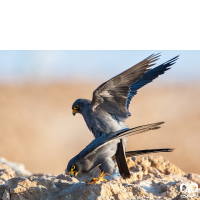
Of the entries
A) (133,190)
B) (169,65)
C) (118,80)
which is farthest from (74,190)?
(169,65)

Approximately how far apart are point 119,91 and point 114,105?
34 centimetres

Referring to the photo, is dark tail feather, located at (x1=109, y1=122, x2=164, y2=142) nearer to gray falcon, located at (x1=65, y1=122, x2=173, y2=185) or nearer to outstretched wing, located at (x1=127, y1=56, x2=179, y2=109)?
gray falcon, located at (x1=65, y1=122, x2=173, y2=185)

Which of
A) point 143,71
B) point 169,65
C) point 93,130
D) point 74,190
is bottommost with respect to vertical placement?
point 74,190

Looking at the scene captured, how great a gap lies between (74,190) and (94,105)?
178cm

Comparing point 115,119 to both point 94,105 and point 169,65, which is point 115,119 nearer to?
point 94,105

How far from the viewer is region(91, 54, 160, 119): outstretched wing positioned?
5258mm

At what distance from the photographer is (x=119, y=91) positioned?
17.6ft

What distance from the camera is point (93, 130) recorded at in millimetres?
5555

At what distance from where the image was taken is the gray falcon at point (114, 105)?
5.29 meters

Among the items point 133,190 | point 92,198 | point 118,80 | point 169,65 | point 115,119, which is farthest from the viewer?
point 169,65

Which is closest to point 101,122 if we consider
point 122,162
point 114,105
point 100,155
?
point 114,105
